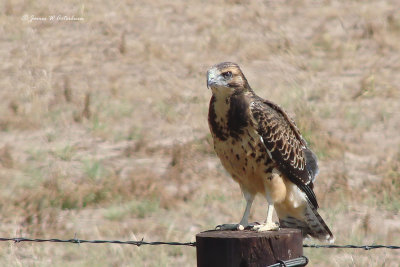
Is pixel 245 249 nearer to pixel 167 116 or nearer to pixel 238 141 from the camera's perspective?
pixel 238 141

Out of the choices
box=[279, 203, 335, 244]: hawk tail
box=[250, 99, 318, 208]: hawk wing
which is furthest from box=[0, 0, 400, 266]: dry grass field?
box=[250, 99, 318, 208]: hawk wing

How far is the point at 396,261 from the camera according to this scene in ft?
27.1

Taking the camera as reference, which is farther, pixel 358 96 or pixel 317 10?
pixel 317 10

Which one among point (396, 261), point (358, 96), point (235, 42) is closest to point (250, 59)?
point (235, 42)

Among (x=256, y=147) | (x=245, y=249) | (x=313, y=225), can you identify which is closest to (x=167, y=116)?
(x=313, y=225)

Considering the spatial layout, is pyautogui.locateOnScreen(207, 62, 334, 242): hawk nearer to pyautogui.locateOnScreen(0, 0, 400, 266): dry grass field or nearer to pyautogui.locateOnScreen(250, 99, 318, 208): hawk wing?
pyautogui.locateOnScreen(250, 99, 318, 208): hawk wing

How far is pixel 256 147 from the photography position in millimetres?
5105

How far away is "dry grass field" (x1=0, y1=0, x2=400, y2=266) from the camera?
8945mm

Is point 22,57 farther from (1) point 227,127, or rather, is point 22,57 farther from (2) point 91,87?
(1) point 227,127

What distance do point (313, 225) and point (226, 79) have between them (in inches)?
51.0

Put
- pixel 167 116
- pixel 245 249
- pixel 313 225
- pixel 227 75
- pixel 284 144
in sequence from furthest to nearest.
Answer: pixel 167 116 < pixel 313 225 < pixel 284 144 < pixel 227 75 < pixel 245 249

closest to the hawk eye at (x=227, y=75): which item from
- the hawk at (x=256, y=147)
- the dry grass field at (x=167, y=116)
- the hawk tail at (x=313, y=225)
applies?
the hawk at (x=256, y=147)

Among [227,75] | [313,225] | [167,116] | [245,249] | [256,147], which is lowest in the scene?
[313,225]

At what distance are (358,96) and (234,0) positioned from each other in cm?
550
